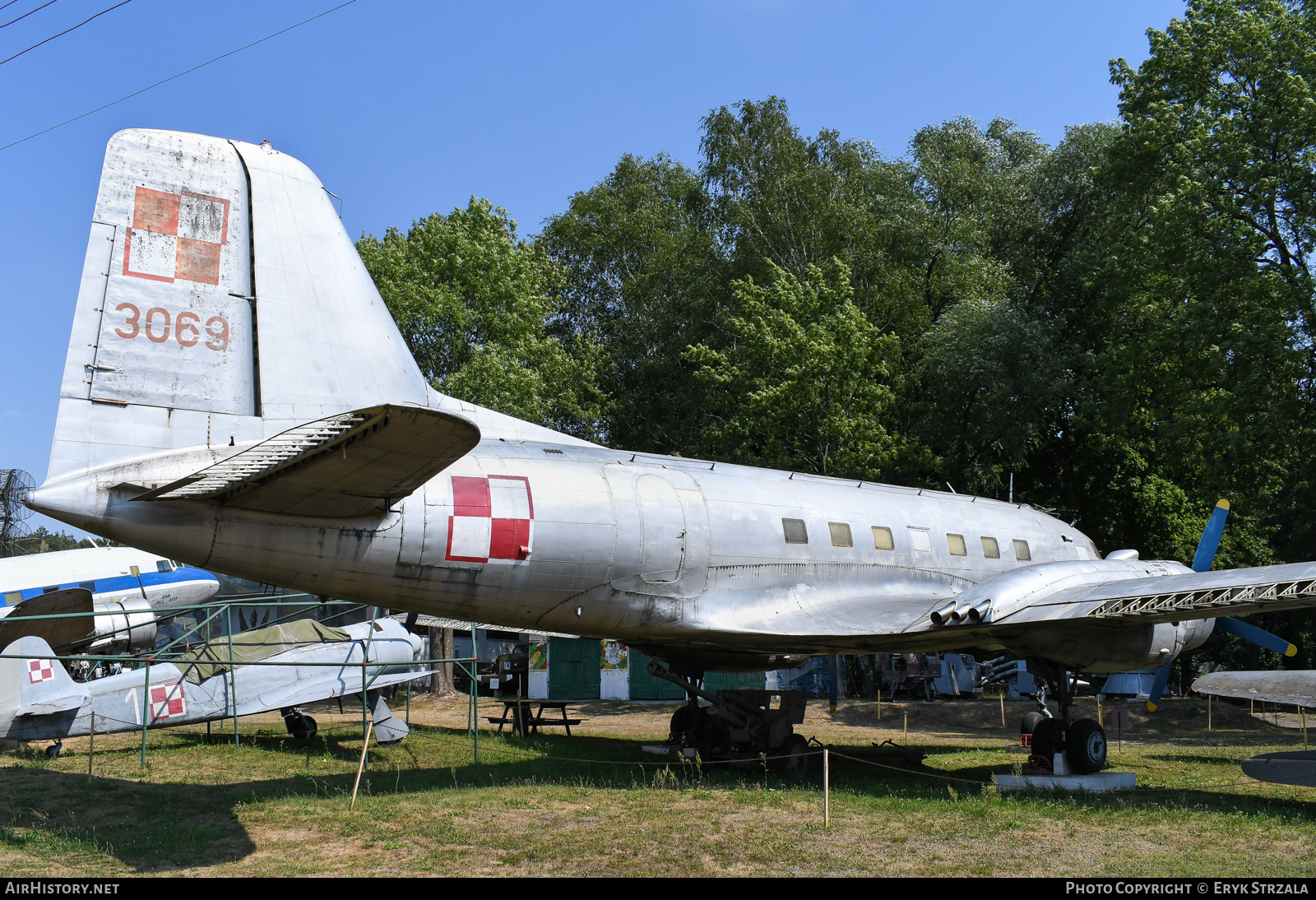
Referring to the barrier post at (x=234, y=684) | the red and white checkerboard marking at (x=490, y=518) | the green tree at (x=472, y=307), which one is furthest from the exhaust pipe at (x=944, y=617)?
the green tree at (x=472, y=307)

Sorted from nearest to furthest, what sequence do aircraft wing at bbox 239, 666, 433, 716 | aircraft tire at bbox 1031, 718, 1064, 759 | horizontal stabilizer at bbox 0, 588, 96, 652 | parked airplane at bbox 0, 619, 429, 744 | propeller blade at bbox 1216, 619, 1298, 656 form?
aircraft tire at bbox 1031, 718, 1064, 759 → parked airplane at bbox 0, 619, 429, 744 → propeller blade at bbox 1216, 619, 1298, 656 → aircraft wing at bbox 239, 666, 433, 716 → horizontal stabilizer at bbox 0, 588, 96, 652

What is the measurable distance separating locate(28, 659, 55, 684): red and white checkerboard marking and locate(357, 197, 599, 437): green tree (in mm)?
16100

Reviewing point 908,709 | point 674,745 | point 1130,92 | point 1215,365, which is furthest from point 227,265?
point 1130,92

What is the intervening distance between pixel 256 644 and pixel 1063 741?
1337 cm

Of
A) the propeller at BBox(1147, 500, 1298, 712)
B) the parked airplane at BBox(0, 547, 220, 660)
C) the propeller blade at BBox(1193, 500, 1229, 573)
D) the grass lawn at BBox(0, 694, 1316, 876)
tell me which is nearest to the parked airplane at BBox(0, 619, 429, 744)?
the grass lawn at BBox(0, 694, 1316, 876)

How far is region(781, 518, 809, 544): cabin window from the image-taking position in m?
13.4

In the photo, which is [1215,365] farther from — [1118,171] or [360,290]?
[360,290]

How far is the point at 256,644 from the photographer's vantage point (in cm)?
1723

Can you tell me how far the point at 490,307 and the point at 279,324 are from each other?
24.3m

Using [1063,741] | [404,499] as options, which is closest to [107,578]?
[404,499]

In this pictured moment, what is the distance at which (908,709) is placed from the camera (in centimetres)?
2580

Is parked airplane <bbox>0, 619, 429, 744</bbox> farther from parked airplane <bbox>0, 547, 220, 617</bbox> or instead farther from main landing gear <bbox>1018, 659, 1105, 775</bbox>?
main landing gear <bbox>1018, 659, 1105, 775</bbox>

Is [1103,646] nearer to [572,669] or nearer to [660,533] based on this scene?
[660,533]

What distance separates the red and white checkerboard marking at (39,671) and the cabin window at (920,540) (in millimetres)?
14136
